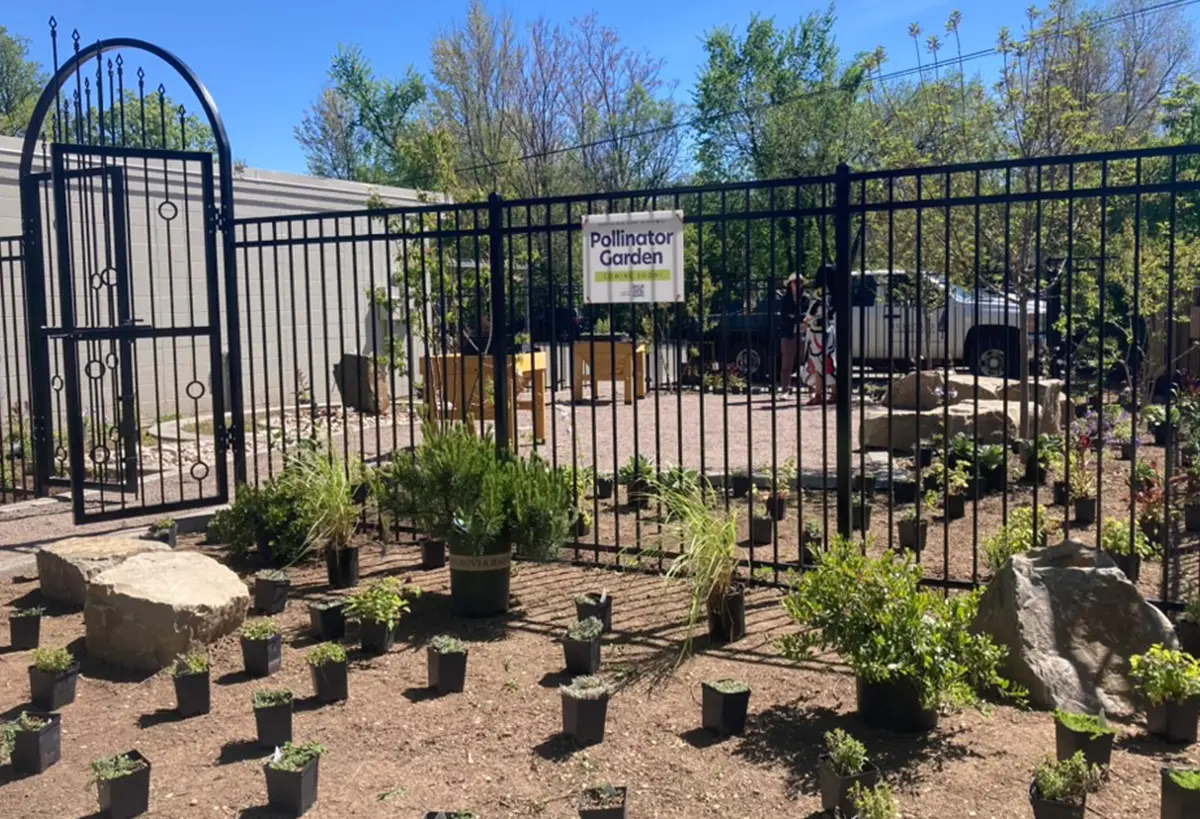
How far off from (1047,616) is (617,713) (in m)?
1.56

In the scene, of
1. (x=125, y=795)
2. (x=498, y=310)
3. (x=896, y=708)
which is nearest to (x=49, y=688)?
(x=125, y=795)

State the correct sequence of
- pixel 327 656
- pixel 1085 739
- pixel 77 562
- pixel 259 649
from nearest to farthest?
pixel 1085 739 → pixel 327 656 → pixel 259 649 → pixel 77 562

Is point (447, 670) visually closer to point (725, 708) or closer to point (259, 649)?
point (259, 649)

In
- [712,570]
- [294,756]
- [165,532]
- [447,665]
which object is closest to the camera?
[294,756]

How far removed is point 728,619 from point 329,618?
1722mm

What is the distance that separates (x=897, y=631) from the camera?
3479 mm

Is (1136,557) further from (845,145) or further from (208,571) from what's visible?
(845,145)

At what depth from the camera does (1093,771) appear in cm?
292

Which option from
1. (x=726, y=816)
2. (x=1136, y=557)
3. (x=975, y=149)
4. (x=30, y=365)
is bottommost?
(x=726, y=816)

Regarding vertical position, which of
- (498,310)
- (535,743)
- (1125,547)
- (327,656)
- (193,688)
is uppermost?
(498,310)

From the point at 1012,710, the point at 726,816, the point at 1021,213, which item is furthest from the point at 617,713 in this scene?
the point at 1021,213

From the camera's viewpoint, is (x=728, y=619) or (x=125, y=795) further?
(x=728, y=619)

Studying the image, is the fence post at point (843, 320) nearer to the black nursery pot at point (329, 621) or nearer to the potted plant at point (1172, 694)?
the potted plant at point (1172, 694)

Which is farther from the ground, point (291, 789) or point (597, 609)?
point (597, 609)
